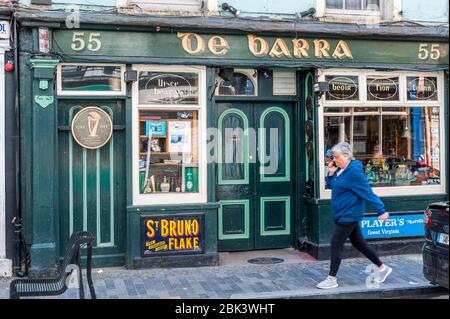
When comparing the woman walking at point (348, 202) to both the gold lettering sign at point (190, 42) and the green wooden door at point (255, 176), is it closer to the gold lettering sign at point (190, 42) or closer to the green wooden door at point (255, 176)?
the green wooden door at point (255, 176)

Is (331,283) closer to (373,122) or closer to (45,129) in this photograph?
(373,122)

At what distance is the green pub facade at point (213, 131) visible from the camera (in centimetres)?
813

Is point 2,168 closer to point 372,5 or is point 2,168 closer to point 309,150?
point 309,150

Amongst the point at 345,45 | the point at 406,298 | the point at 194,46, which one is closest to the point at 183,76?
the point at 194,46

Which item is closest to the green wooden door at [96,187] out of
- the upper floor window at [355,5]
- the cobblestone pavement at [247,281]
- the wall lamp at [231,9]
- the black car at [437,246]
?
the cobblestone pavement at [247,281]

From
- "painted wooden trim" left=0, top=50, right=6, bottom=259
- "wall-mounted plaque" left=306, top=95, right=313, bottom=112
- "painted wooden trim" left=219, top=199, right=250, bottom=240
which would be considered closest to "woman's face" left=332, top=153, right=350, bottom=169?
"wall-mounted plaque" left=306, top=95, right=313, bottom=112

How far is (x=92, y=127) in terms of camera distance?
842 cm

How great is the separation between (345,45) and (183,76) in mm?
2582

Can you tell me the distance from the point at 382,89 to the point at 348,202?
3.11 meters

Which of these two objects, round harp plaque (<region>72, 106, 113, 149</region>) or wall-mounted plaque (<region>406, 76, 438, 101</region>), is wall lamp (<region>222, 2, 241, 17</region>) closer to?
round harp plaque (<region>72, 106, 113, 149</region>)

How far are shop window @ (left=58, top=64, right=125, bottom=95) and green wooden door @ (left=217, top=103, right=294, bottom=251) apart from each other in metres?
1.81

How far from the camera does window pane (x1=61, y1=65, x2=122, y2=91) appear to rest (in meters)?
8.33

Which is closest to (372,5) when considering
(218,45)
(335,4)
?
(335,4)
